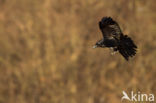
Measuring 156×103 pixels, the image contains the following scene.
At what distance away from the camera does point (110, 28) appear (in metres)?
2.05

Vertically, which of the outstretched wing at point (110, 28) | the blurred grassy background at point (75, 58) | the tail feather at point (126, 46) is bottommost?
the tail feather at point (126, 46)

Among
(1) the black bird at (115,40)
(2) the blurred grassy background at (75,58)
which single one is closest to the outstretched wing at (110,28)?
(1) the black bird at (115,40)

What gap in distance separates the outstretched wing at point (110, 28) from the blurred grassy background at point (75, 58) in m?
3.16

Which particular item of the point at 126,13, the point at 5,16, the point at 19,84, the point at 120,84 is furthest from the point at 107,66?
the point at 5,16

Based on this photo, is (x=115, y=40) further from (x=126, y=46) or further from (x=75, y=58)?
(x=75, y=58)

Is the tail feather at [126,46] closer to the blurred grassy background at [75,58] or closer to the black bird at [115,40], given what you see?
the black bird at [115,40]

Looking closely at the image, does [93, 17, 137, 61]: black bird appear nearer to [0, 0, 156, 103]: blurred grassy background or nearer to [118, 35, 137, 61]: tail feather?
[118, 35, 137, 61]: tail feather

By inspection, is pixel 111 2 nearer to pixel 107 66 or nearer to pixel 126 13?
pixel 126 13

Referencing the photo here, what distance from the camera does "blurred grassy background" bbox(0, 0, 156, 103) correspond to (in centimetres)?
546

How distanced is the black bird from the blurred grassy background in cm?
316

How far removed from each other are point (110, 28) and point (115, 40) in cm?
6

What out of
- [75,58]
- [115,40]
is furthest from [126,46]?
[75,58]

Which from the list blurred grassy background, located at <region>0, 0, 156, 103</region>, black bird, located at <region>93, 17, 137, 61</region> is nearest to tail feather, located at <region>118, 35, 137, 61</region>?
black bird, located at <region>93, 17, 137, 61</region>

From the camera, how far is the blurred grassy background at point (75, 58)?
17.9 feet
